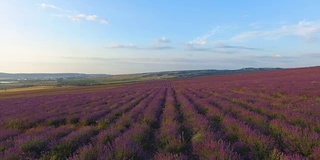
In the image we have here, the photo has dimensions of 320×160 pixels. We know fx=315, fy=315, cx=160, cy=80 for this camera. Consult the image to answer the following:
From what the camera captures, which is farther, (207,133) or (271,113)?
(271,113)

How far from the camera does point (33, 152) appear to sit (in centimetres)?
681

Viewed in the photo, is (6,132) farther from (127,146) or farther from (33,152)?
(127,146)

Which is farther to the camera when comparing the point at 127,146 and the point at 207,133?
the point at 207,133

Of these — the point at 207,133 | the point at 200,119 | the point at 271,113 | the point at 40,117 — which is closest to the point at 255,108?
the point at 271,113

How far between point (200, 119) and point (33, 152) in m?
5.05

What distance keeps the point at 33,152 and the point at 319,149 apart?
222 inches

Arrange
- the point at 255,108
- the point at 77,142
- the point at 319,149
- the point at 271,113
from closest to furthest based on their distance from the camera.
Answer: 1. the point at 319,149
2. the point at 77,142
3. the point at 271,113
4. the point at 255,108

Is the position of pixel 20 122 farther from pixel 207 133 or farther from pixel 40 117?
pixel 207 133

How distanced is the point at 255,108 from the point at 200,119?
467 centimetres

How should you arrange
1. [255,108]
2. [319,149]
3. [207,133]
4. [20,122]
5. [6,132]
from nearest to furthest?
[319,149] < [207,133] < [6,132] < [20,122] < [255,108]

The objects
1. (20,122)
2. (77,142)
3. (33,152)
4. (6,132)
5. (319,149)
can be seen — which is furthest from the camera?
(20,122)

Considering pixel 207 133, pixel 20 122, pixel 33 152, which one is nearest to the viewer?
pixel 33 152

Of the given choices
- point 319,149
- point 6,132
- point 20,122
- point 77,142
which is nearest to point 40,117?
point 20,122

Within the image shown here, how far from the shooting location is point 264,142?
6.24 metres
